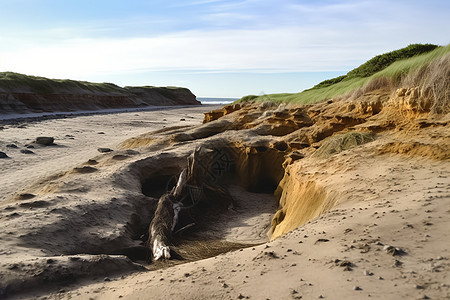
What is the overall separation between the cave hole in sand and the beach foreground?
0.05 m

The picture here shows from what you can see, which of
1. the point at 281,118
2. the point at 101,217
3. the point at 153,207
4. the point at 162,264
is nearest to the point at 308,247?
the point at 162,264

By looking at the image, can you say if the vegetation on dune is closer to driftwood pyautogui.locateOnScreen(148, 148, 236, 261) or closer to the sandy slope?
the sandy slope

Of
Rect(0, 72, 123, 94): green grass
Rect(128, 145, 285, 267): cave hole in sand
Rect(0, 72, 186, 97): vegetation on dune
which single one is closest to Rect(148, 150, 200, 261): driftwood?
Rect(128, 145, 285, 267): cave hole in sand

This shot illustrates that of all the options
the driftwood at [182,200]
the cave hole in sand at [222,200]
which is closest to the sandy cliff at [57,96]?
the cave hole in sand at [222,200]

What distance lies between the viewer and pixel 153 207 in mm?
10062

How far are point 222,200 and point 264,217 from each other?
57.6 inches

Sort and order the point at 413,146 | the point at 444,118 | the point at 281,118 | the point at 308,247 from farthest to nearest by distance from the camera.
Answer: the point at 281,118 < the point at 444,118 < the point at 413,146 < the point at 308,247

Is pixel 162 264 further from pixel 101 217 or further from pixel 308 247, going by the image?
pixel 308 247

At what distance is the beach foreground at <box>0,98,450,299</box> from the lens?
3.99m

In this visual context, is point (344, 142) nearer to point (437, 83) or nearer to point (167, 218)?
point (437, 83)

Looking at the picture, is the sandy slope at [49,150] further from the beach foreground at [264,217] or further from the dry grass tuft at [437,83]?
the dry grass tuft at [437,83]

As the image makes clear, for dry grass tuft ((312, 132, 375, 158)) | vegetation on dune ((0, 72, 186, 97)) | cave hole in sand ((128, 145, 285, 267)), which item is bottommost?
cave hole in sand ((128, 145, 285, 267))

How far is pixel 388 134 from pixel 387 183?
10.3ft

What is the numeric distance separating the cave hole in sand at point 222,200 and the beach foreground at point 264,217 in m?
0.05
